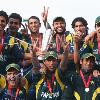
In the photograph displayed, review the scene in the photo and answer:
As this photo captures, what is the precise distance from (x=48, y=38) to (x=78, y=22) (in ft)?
3.30

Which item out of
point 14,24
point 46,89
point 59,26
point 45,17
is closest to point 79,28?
point 59,26

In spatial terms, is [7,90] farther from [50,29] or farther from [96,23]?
[96,23]

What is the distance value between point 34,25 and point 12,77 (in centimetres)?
195

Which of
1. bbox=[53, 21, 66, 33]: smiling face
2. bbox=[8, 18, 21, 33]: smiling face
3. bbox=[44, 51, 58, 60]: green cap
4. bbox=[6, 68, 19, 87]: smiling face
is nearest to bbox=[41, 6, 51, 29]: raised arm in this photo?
bbox=[53, 21, 66, 33]: smiling face

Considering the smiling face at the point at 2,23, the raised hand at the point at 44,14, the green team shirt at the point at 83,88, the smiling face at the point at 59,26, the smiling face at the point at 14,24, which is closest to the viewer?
the green team shirt at the point at 83,88

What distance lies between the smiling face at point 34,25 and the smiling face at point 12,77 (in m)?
1.59

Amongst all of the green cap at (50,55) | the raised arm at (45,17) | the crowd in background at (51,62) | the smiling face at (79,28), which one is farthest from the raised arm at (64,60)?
the smiling face at (79,28)

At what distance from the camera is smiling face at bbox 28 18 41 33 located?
421 inches

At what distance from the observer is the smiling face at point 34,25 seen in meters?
10.7

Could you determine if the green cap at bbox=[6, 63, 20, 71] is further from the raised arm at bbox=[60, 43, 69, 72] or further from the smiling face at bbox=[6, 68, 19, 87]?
the raised arm at bbox=[60, 43, 69, 72]

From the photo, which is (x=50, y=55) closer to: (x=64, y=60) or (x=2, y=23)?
(x=64, y=60)

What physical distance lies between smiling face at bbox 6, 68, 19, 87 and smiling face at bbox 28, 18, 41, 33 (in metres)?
1.59

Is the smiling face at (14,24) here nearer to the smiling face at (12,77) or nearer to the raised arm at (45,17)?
the raised arm at (45,17)

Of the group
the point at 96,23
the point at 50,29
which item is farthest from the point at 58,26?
the point at 96,23
